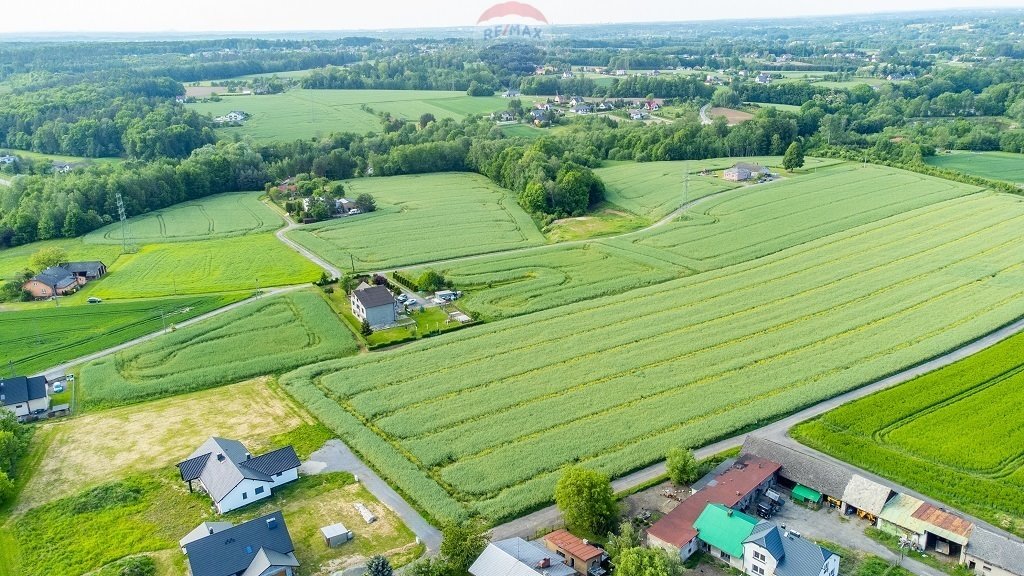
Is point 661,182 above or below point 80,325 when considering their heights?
above

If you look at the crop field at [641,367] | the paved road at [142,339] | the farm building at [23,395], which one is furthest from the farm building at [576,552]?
the paved road at [142,339]

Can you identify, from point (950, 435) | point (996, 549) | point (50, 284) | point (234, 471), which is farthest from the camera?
point (50, 284)

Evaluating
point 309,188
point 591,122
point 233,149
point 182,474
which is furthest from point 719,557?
point 591,122

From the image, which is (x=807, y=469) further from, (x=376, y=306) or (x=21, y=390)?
(x=21, y=390)

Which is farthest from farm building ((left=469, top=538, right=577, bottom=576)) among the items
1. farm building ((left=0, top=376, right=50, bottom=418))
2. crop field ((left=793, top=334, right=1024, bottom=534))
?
farm building ((left=0, top=376, right=50, bottom=418))

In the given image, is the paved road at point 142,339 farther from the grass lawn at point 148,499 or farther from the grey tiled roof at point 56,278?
the grey tiled roof at point 56,278

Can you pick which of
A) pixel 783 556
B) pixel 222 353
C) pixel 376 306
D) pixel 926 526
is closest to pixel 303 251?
pixel 376 306

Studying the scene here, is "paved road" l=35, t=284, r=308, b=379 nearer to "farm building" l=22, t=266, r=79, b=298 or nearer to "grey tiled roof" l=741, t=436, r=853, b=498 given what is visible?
"farm building" l=22, t=266, r=79, b=298
